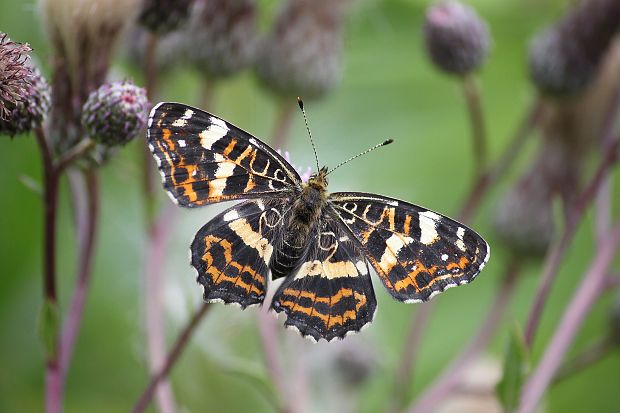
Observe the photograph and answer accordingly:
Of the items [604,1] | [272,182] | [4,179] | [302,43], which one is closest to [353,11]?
[302,43]

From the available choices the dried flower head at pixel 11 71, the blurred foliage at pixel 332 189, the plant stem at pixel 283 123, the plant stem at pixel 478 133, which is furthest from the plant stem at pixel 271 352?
the dried flower head at pixel 11 71

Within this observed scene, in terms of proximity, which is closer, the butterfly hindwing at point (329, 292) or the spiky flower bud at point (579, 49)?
the butterfly hindwing at point (329, 292)

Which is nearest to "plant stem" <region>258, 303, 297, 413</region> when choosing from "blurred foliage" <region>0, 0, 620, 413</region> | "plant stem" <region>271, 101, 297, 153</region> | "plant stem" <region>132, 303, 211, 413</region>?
"blurred foliage" <region>0, 0, 620, 413</region>

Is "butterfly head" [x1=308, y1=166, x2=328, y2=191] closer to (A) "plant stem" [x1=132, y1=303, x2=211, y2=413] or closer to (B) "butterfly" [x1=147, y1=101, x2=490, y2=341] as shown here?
(B) "butterfly" [x1=147, y1=101, x2=490, y2=341]

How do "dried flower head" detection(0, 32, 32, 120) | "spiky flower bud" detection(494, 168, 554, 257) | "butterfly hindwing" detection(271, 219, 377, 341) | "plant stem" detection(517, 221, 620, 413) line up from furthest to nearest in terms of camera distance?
"spiky flower bud" detection(494, 168, 554, 257)
"plant stem" detection(517, 221, 620, 413)
"butterfly hindwing" detection(271, 219, 377, 341)
"dried flower head" detection(0, 32, 32, 120)

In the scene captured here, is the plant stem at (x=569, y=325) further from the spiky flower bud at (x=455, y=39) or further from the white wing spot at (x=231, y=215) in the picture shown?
the white wing spot at (x=231, y=215)

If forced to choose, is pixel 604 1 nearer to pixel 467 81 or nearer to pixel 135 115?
pixel 467 81

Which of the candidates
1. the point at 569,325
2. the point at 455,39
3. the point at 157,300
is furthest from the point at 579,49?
the point at 157,300
